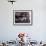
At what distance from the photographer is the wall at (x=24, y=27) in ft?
17.2

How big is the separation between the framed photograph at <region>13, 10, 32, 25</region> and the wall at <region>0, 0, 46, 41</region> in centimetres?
12

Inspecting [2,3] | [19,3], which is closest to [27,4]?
[19,3]

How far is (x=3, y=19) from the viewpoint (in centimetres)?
527

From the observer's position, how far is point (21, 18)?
17.4 ft

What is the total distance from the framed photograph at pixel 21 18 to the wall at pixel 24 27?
119 millimetres

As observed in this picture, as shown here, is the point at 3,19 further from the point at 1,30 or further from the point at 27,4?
the point at 27,4

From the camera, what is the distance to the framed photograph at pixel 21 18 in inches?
207

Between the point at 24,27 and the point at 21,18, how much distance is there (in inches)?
14.9

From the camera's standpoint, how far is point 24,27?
527 centimetres

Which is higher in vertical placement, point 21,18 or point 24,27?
point 21,18

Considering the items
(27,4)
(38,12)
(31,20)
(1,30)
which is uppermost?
(27,4)

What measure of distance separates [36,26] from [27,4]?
0.94 m

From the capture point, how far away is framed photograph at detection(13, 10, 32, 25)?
5.26m

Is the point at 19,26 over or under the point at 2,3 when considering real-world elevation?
under
